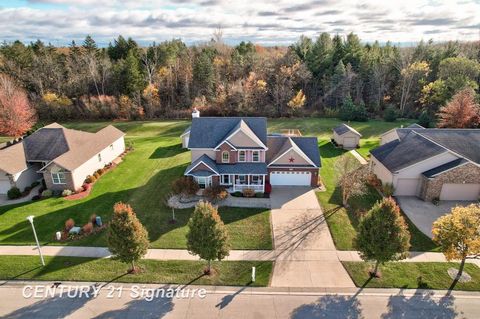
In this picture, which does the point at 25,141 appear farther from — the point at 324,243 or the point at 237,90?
the point at 237,90

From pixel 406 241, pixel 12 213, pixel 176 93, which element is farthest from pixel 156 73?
pixel 406 241

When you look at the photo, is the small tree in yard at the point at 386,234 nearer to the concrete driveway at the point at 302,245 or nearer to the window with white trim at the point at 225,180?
the concrete driveway at the point at 302,245

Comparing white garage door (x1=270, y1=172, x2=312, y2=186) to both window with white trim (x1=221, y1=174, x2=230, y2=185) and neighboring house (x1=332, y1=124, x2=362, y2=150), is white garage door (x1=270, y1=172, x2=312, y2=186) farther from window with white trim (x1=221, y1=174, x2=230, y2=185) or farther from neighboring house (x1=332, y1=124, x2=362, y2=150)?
neighboring house (x1=332, y1=124, x2=362, y2=150)

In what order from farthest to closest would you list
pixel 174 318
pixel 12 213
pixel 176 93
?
pixel 176 93, pixel 12 213, pixel 174 318

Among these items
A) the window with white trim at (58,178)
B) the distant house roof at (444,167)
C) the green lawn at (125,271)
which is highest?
the distant house roof at (444,167)

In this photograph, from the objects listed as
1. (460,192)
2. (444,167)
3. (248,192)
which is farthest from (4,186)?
(460,192)

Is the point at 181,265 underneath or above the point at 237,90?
underneath

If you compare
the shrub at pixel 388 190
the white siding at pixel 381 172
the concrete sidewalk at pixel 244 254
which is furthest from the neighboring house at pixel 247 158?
the concrete sidewalk at pixel 244 254
